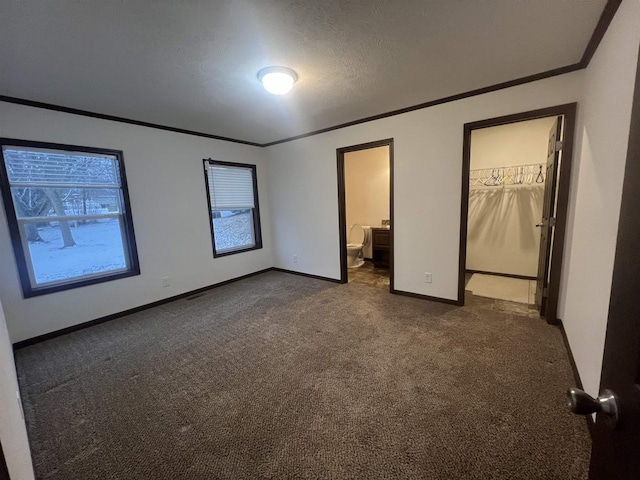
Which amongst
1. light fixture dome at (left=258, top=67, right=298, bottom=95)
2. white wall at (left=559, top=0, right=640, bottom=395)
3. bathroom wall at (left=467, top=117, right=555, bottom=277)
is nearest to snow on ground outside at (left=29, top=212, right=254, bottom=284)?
light fixture dome at (left=258, top=67, right=298, bottom=95)

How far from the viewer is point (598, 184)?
1642 millimetres

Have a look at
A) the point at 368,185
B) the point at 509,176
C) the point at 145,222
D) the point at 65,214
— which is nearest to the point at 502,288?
Result: the point at 509,176

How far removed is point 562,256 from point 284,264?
12.7 ft

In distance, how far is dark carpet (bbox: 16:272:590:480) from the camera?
1.32 m

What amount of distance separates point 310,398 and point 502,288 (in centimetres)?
327

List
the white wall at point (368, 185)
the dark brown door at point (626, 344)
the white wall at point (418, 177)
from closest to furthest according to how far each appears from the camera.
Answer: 1. the dark brown door at point (626, 344)
2. the white wall at point (418, 177)
3. the white wall at point (368, 185)

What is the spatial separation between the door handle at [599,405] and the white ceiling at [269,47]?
191cm

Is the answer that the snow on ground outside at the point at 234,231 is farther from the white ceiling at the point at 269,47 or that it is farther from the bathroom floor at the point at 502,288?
the bathroom floor at the point at 502,288

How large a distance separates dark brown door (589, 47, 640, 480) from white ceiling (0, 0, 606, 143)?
1563 mm

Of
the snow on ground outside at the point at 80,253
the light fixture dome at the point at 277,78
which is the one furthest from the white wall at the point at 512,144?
the snow on ground outside at the point at 80,253

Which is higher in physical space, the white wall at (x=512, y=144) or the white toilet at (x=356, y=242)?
the white wall at (x=512, y=144)

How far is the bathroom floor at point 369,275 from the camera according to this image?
413 centimetres

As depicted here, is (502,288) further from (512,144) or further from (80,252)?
(80,252)

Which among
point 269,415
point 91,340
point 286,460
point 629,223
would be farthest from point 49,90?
point 629,223
